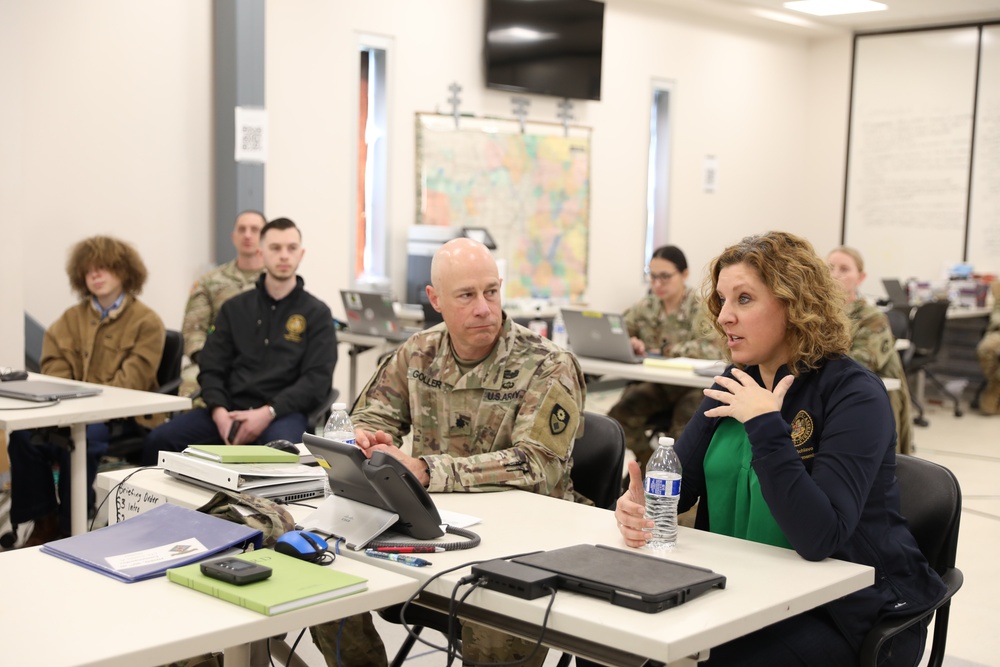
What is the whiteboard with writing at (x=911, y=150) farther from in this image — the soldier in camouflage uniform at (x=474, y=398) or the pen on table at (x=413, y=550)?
the pen on table at (x=413, y=550)

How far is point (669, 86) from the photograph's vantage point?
389 inches

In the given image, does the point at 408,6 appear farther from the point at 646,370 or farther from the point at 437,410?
the point at 437,410

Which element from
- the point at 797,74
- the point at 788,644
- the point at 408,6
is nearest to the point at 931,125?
the point at 797,74

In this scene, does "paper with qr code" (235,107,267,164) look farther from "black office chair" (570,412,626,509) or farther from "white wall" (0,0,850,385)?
"black office chair" (570,412,626,509)

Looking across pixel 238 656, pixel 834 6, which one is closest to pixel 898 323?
pixel 834 6

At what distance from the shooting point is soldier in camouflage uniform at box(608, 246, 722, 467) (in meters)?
5.33

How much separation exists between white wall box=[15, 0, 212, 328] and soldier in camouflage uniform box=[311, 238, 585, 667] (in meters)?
3.62

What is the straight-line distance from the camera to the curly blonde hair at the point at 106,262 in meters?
4.74

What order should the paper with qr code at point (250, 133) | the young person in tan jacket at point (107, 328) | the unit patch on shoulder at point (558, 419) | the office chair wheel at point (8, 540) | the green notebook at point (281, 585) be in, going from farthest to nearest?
the paper with qr code at point (250, 133), the young person in tan jacket at point (107, 328), the office chair wheel at point (8, 540), the unit patch on shoulder at point (558, 419), the green notebook at point (281, 585)

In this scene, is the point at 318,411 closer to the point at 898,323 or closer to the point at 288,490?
the point at 288,490

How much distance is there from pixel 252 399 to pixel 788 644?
9.49ft

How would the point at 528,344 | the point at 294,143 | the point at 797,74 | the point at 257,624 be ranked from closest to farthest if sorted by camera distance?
the point at 257,624 → the point at 528,344 → the point at 294,143 → the point at 797,74

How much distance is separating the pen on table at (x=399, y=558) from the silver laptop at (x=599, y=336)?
3.16 metres

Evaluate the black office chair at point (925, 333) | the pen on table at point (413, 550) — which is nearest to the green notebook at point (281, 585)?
the pen on table at point (413, 550)
